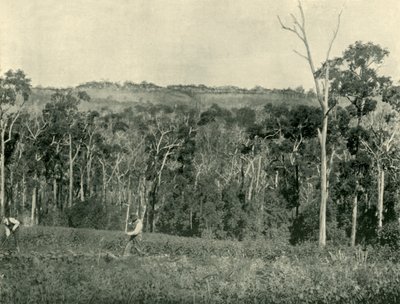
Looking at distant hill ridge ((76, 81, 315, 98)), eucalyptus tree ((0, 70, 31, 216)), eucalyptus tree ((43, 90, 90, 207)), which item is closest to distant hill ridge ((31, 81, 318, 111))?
distant hill ridge ((76, 81, 315, 98))

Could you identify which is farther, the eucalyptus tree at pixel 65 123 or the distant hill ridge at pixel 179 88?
the distant hill ridge at pixel 179 88

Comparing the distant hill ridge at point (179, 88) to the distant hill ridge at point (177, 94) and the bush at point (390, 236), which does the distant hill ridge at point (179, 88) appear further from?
the bush at point (390, 236)

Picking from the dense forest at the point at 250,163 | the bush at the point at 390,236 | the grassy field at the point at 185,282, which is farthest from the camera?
the dense forest at the point at 250,163

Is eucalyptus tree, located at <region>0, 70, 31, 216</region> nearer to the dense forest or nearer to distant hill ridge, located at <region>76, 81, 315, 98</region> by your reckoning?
the dense forest

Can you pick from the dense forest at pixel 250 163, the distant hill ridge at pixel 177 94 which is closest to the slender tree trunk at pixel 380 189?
the dense forest at pixel 250 163

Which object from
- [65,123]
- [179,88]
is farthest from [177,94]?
[65,123]

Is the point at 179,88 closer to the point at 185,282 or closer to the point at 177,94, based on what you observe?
the point at 177,94

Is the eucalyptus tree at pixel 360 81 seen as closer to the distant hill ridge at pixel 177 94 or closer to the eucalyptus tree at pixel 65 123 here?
the eucalyptus tree at pixel 65 123

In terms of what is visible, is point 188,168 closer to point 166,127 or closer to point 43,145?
point 166,127

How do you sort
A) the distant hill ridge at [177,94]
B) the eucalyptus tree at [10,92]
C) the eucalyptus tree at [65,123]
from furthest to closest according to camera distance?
the distant hill ridge at [177,94] < the eucalyptus tree at [65,123] < the eucalyptus tree at [10,92]

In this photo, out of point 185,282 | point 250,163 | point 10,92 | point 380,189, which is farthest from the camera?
point 250,163

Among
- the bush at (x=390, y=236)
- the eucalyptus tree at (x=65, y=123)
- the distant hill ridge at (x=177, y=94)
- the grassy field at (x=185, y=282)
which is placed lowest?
the bush at (x=390, y=236)

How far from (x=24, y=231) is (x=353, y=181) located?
21.5 metres

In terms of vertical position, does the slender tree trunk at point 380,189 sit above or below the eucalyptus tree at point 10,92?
below
